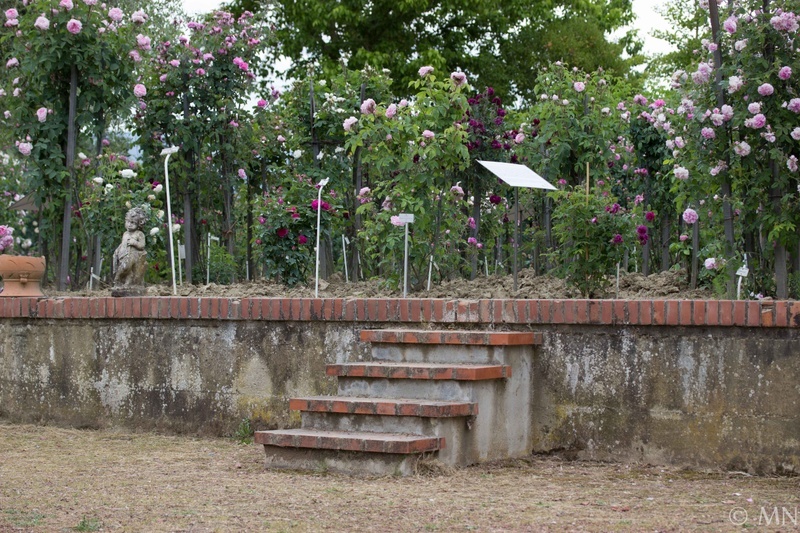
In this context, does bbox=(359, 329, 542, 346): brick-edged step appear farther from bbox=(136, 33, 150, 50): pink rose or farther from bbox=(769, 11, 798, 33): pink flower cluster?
bbox=(136, 33, 150, 50): pink rose

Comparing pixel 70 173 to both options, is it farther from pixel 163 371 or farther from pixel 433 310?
pixel 433 310

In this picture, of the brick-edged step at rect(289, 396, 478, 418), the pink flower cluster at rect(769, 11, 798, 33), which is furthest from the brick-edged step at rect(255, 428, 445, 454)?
the pink flower cluster at rect(769, 11, 798, 33)

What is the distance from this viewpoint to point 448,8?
824 inches

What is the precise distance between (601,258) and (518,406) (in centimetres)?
111

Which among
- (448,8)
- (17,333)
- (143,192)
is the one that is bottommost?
(17,333)

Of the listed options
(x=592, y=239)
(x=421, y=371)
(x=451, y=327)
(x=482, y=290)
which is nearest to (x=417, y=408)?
(x=421, y=371)

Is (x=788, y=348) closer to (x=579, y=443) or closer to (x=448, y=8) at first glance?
(x=579, y=443)

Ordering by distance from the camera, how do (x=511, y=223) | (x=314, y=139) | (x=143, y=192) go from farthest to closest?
1. (x=511, y=223)
2. (x=314, y=139)
3. (x=143, y=192)

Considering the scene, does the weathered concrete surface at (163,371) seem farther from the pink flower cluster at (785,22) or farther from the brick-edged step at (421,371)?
the pink flower cluster at (785,22)

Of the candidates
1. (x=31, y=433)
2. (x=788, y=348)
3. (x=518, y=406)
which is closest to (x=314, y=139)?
(x=31, y=433)

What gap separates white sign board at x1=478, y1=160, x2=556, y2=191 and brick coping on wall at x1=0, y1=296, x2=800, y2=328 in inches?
31.5

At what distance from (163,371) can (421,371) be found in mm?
2324

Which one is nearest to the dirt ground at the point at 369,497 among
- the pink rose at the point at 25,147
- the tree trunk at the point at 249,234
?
the pink rose at the point at 25,147

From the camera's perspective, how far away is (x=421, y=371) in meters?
5.73
